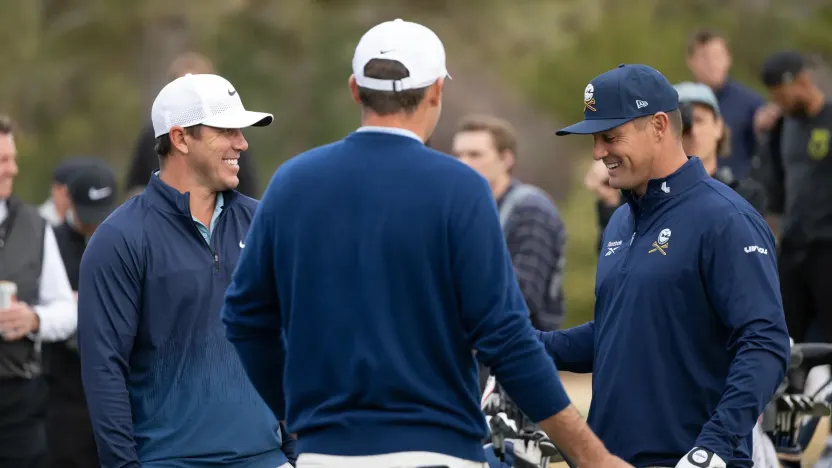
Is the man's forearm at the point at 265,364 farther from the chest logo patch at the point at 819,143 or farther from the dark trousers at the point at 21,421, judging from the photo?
the chest logo patch at the point at 819,143

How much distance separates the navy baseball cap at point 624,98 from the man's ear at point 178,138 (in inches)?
52.2

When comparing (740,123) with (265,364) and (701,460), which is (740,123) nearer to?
(701,460)

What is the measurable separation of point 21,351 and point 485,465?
335 centimetres

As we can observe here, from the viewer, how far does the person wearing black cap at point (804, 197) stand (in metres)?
9.41

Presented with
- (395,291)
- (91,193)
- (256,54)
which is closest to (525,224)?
(91,193)

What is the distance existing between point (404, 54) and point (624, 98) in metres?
1.06

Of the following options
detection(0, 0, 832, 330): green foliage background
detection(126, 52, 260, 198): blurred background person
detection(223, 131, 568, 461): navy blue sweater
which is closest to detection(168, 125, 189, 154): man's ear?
detection(223, 131, 568, 461): navy blue sweater

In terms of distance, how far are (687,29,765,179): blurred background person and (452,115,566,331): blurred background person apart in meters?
2.68

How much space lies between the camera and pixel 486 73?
21078 millimetres

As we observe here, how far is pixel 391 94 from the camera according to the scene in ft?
12.4

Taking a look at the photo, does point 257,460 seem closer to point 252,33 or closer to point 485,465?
point 485,465

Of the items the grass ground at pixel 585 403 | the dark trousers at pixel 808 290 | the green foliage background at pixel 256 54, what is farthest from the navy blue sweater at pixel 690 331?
the green foliage background at pixel 256 54

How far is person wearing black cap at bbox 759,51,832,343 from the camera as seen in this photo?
371 inches

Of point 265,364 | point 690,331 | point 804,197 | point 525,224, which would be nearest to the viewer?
point 265,364
